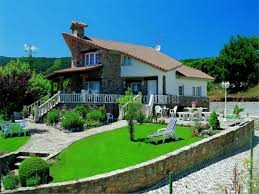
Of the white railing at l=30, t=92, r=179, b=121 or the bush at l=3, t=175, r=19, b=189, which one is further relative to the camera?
the white railing at l=30, t=92, r=179, b=121

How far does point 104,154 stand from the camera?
14633 millimetres

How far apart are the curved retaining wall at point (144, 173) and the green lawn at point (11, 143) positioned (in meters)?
6.21

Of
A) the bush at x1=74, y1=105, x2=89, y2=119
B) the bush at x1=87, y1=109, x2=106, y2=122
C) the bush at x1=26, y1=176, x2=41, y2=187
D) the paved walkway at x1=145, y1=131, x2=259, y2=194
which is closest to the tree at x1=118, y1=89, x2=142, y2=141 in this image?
the paved walkway at x1=145, y1=131, x2=259, y2=194

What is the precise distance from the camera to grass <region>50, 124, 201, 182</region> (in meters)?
12.6

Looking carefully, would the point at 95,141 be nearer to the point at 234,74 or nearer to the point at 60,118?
the point at 60,118

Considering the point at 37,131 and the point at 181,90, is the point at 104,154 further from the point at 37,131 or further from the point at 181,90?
the point at 181,90

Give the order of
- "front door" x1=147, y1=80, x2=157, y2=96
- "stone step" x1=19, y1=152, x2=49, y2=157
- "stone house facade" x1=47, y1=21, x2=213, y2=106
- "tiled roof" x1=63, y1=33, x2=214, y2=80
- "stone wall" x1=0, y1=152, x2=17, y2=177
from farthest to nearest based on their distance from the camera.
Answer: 1. "front door" x1=147, y1=80, x2=157, y2=96
2. "stone house facade" x1=47, y1=21, x2=213, y2=106
3. "tiled roof" x1=63, y1=33, x2=214, y2=80
4. "stone step" x1=19, y1=152, x2=49, y2=157
5. "stone wall" x1=0, y1=152, x2=17, y2=177

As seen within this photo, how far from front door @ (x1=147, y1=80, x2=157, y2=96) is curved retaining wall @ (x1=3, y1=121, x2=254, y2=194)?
14699mm

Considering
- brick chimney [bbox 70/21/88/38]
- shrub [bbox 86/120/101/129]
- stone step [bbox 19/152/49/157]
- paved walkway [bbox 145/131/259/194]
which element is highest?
brick chimney [bbox 70/21/88/38]

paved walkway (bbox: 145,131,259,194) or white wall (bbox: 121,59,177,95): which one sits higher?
white wall (bbox: 121,59,177,95)

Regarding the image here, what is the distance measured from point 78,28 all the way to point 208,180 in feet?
81.6

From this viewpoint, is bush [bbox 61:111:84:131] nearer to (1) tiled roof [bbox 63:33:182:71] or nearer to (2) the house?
(2) the house

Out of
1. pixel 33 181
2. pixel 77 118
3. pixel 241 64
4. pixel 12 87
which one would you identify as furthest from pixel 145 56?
pixel 33 181

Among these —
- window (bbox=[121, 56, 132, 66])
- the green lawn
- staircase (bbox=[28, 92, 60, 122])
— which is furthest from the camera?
window (bbox=[121, 56, 132, 66])
